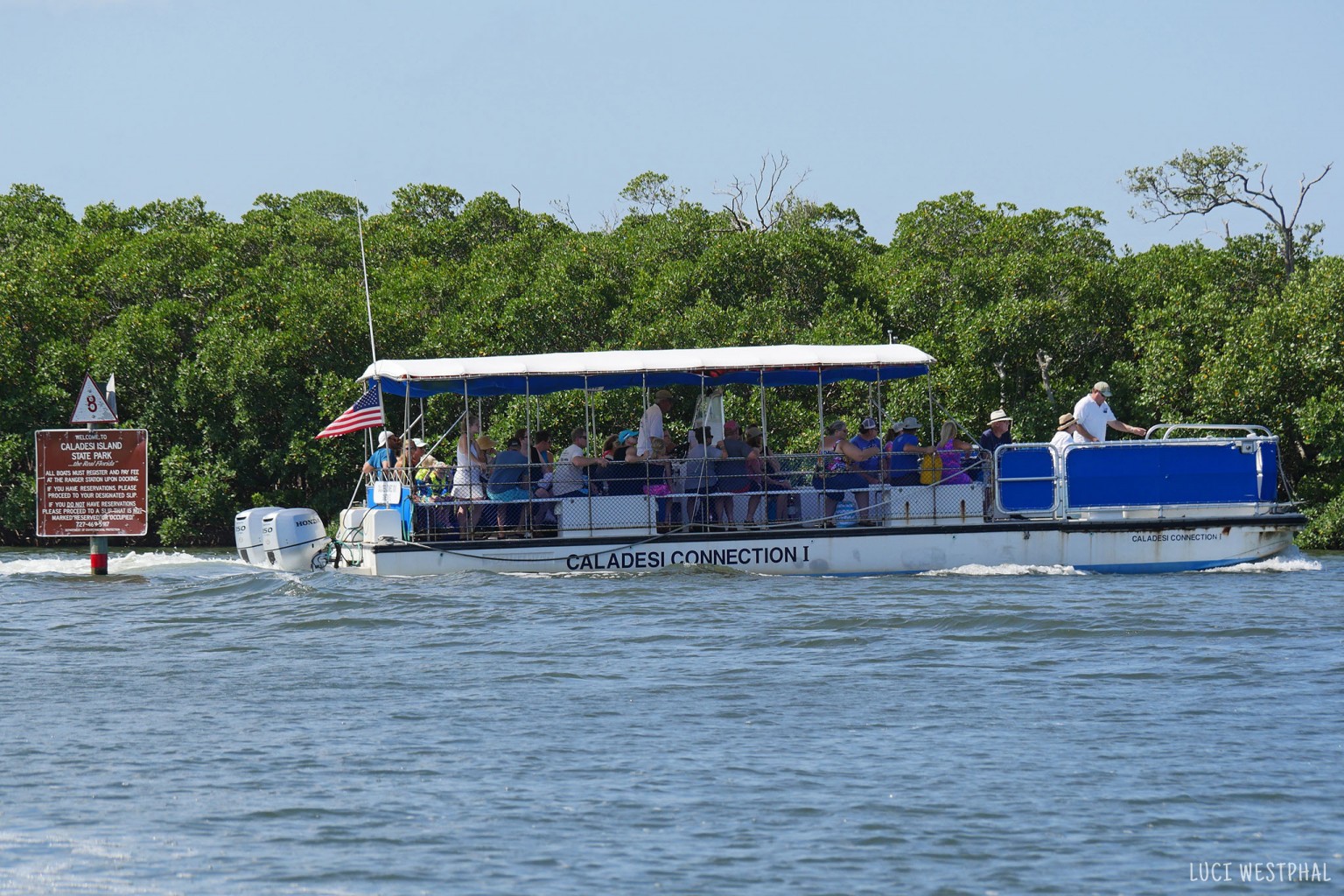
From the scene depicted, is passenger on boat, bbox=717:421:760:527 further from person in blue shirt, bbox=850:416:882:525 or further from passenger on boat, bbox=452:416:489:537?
passenger on boat, bbox=452:416:489:537

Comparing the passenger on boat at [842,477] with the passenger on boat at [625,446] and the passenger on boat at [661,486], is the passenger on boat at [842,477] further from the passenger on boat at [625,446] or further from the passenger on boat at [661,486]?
the passenger on boat at [625,446]

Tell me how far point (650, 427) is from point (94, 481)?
623 cm

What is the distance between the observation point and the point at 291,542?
18.3 m

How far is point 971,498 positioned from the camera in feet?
56.5

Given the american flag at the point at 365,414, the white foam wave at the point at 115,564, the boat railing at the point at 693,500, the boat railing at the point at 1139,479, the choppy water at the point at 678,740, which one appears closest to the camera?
the choppy water at the point at 678,740

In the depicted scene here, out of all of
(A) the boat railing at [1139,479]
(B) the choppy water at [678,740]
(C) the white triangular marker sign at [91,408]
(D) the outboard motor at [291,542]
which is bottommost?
(B) the choppy water at [678,740]

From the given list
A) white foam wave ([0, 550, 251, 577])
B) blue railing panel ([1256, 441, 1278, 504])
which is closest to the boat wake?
blue railing panel ([1256, 441, 1278, 504])

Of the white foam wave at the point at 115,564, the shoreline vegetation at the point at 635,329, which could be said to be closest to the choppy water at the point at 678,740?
the white foam wave at the point at 115,564

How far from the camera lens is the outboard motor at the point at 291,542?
60.1 feet

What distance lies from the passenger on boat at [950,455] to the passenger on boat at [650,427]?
116 inches

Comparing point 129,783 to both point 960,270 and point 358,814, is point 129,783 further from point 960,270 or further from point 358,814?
point 960,270

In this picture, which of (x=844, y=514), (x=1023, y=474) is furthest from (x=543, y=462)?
(x=1023, y=474)

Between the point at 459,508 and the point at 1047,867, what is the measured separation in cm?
1118

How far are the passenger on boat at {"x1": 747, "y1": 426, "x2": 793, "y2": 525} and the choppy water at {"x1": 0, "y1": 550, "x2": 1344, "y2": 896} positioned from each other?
59.1 inches
